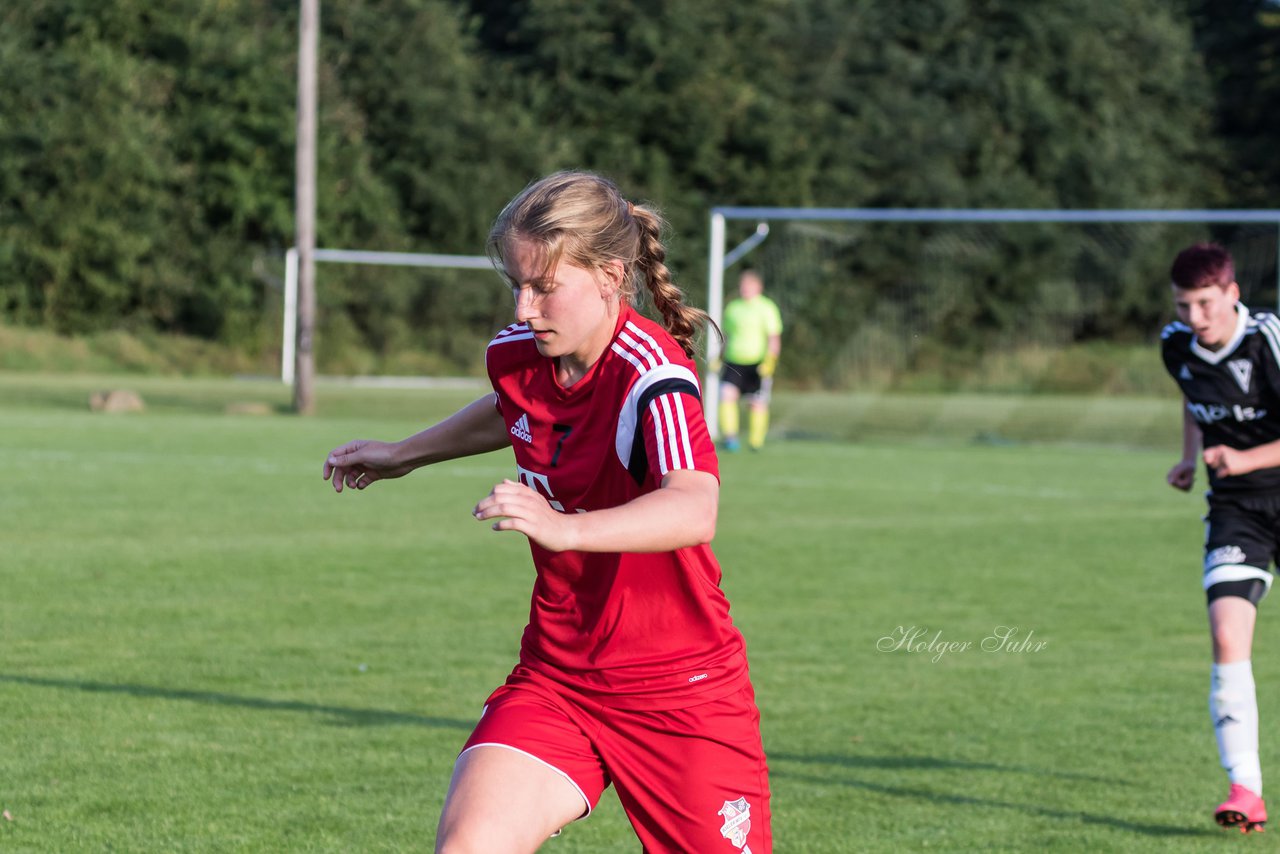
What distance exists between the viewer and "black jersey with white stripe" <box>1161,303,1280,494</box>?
5.68 m

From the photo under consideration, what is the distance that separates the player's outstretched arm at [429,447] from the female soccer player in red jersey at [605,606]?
28cm

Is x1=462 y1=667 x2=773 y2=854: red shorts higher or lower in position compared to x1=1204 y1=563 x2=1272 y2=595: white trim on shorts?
lower

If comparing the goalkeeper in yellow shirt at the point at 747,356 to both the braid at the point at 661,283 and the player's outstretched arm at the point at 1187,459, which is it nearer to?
the player's outstretched arm at the point at 1187,459

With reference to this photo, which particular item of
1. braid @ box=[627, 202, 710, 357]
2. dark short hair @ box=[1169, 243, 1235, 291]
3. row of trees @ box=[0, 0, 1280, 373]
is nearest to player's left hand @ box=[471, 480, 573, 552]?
braid @ box=[627, 202, 710, 357]

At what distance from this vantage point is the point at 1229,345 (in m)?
5.74

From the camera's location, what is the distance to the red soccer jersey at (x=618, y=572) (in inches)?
125

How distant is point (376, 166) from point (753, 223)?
9723 mm

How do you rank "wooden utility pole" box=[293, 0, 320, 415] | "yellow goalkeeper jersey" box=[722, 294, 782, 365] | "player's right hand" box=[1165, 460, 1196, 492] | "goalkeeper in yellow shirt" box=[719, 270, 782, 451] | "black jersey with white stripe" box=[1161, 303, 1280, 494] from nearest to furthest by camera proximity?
"black jersey with white stripe" box=[1161, 303, 1280, 494] → "player's right hand" box=[1165, 460, 1196, 492] → "goalkeeper in yellow shirt" box=[719, 270, 782, 451] → "yellow goalkeeper jersey" box=[722, 294, 782, 365] → "wooden utility pole" box=[293, 0, 320, 415]

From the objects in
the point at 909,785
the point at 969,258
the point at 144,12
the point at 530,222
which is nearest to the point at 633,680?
the point at 530,222

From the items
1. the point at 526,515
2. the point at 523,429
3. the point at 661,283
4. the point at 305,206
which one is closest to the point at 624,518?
the point at 526,515

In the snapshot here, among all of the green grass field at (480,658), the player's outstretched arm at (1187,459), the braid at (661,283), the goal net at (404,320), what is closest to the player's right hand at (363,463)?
the braid at (661,283)

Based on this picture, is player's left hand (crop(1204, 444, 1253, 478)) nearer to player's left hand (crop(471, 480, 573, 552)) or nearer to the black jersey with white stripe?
the black jersey with white stripe

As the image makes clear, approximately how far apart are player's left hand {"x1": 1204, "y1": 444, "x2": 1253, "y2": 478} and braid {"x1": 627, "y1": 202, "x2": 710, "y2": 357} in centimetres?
260

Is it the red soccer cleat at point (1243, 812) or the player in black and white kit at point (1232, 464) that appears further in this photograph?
the player in black and white kit at point (1232, 464)
